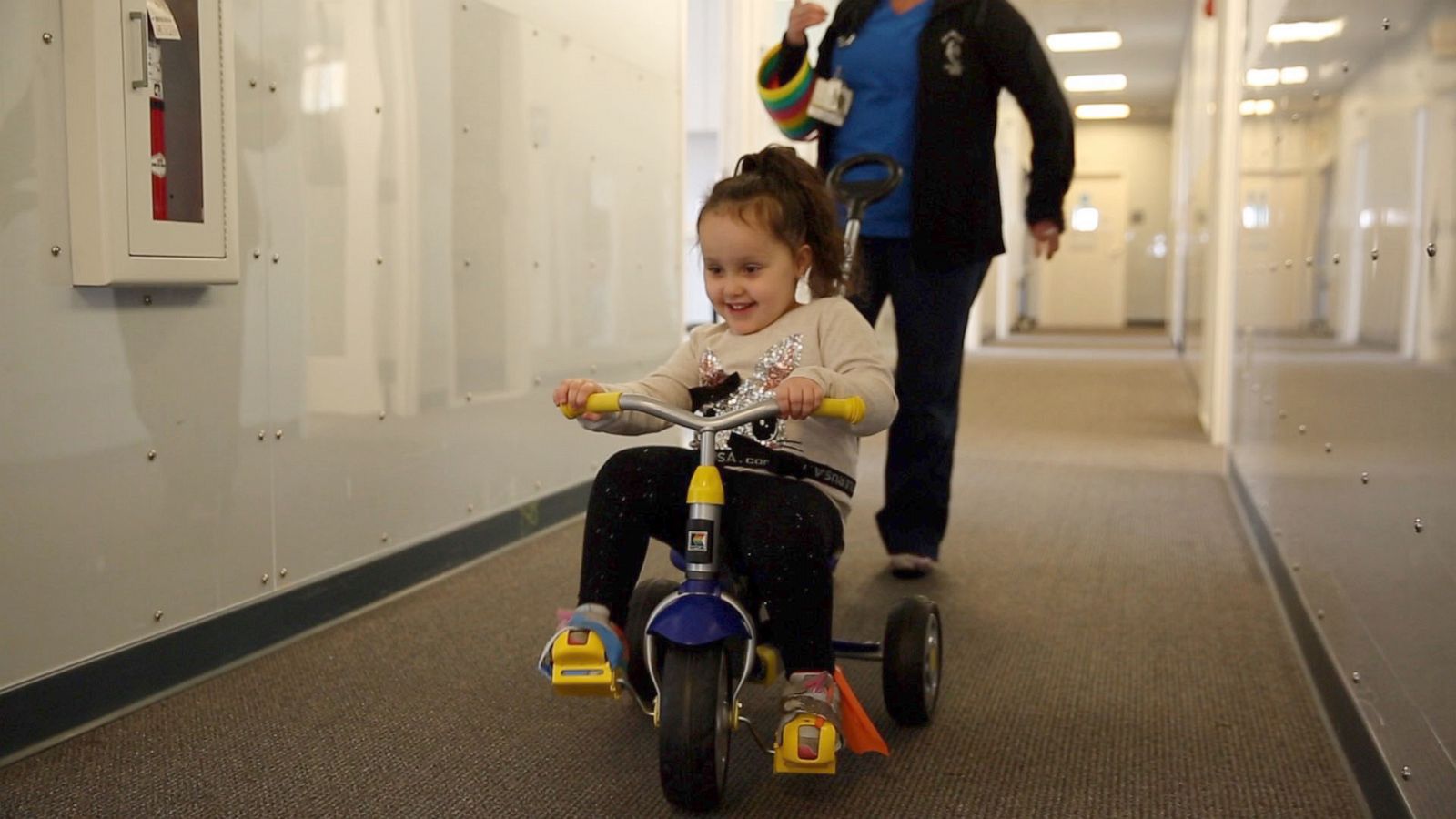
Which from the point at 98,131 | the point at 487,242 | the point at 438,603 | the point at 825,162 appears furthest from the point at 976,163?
the point at 98,131

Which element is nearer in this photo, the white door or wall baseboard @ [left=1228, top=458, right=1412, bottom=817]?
wall baseboard @ [left=1228, top=458, right=1412, bottom=817]

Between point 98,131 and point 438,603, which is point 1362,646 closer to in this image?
point 438,603

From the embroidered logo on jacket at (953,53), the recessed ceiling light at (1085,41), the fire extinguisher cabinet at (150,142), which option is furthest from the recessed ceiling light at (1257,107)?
the recessed ceiling light at (1085,41)

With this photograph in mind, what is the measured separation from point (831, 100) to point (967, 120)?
11.1 inches

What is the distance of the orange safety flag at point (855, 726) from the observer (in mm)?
1736

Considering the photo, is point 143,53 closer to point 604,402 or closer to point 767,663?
point 604,402

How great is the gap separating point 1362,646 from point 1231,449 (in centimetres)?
267

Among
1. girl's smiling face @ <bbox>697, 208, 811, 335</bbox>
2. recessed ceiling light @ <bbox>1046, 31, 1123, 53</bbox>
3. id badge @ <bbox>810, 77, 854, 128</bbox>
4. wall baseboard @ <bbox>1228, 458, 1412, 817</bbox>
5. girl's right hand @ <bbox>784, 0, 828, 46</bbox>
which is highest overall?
recessed ceiling light @ <bbox>1046, 31, 1123, 53</bbox>

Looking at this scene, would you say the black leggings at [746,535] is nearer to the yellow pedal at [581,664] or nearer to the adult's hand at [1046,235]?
the yellow pedal at [581,664]

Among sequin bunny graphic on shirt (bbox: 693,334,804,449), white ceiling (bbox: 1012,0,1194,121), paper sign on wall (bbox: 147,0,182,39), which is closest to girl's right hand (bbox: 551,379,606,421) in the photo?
sequin bunny graphic on shirt (bbox: 693,334,804,449)

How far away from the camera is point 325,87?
8.30ft

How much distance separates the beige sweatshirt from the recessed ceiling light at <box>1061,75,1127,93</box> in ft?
43.1

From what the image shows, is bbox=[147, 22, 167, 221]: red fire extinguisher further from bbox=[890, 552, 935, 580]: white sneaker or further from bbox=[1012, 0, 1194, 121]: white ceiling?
bbox=[1012, 0, 1194, 121]: white ceiling

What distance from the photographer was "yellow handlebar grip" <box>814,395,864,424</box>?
1627 millimetres
